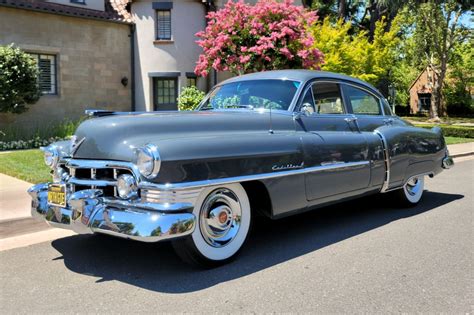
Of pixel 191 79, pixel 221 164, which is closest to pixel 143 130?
pixel 221 164

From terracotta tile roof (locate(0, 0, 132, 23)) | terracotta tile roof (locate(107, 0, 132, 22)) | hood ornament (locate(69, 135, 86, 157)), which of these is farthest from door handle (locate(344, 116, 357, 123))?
terracotta tile roof (locate(107, 0, 132, 22))

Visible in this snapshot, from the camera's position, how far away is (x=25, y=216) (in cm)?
558

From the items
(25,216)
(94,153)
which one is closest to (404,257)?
(94,153)

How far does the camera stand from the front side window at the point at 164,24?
1783 centimetres

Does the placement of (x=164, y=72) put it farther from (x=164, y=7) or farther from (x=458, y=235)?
(x=458, y=235)

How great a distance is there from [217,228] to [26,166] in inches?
243

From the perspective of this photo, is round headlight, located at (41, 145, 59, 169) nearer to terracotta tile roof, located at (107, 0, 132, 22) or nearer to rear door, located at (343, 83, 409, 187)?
rear door, located at (343, 83, 409, 187)

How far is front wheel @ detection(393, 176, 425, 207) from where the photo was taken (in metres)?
6.57

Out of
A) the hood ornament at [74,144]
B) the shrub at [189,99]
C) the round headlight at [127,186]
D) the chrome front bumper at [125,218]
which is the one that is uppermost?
the shrub at [189,99]

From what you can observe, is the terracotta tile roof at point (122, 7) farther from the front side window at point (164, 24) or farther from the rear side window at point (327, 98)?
the rear side window at point (327, 98)

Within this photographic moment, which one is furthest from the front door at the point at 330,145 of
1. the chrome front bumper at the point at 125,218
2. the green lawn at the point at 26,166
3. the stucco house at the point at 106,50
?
the stucco house at the point at 106,50

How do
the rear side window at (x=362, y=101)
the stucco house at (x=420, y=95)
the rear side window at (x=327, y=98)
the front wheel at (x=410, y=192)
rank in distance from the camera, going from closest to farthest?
the rear side window at (x=327, y=98) → the rear side window at (x=362, y=101) → the front wheel at (x=410, y=192) → the stucco house at (x=420, y=95)

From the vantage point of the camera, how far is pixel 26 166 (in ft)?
29.2

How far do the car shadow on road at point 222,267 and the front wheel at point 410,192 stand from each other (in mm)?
152
